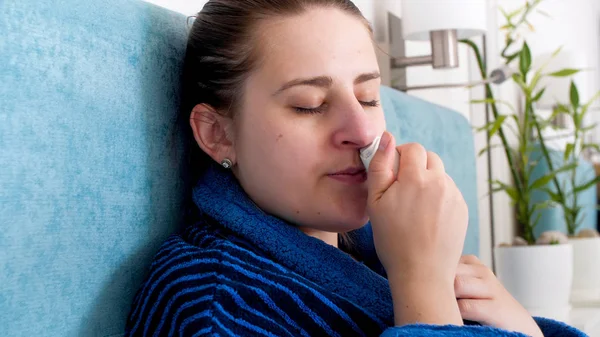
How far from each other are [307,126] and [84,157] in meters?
0.26

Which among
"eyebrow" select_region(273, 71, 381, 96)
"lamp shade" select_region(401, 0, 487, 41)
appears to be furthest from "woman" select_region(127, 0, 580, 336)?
"lamp shade" select_region(401, 0, 487, 41)

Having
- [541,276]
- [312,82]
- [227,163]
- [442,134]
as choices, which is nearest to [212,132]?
[227,163]

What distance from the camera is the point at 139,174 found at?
2.62 feet

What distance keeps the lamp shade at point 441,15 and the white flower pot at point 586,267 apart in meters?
0.81

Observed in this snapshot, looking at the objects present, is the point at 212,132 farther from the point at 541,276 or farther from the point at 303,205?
the point at 541,276

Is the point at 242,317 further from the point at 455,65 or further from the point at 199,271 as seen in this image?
the point at 455,65

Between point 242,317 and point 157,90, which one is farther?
point 157,90

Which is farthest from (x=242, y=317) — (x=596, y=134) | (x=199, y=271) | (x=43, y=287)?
(x=596, y=134)

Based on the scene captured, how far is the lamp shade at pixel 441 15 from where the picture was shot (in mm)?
1715

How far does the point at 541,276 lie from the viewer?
1.87m

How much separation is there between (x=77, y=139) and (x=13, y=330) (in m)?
0.20

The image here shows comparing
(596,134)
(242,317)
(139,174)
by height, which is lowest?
(596,134)

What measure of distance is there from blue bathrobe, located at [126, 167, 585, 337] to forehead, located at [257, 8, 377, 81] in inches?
6.4

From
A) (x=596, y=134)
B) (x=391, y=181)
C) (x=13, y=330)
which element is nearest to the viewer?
(x=13, y=330)
